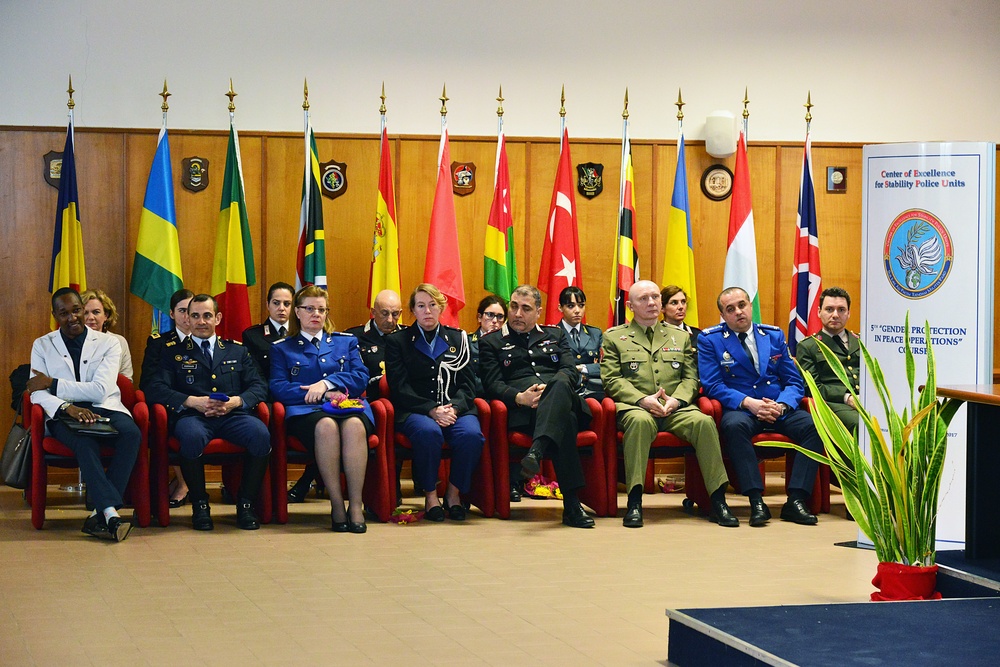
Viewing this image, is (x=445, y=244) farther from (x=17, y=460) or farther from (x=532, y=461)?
(x=17, y=460)

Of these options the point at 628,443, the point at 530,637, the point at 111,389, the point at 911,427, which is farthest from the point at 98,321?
the point at 911,427

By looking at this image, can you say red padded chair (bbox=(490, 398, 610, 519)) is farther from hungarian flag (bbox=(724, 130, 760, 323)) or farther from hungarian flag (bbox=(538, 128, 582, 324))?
hungarian flag (bbox=(724, 130, 760, 323))

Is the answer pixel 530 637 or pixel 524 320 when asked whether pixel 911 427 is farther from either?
pixel 524 320

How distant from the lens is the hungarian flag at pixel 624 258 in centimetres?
780

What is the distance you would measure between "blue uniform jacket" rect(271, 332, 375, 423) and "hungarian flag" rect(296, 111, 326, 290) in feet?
3.95

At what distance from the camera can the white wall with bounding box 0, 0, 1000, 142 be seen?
7.77 meters

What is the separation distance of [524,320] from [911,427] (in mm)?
3002

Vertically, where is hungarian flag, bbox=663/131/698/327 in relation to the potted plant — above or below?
above

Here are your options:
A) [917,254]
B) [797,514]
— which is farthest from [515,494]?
[917,254]

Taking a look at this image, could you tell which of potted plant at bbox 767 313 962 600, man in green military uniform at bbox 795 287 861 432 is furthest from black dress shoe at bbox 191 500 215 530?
man in green military uniform at bbox 795 287 861 432

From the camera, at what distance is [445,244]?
773 centimetres

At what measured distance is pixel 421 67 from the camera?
8.19 metres

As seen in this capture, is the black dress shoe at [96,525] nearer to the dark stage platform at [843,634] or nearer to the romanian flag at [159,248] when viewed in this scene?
the romanian flag at [159,248]

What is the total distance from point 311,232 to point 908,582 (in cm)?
459
